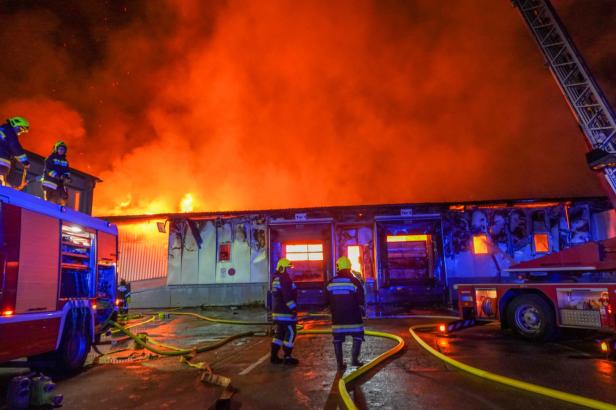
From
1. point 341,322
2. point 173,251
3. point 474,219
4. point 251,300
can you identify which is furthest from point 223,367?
point 474,219

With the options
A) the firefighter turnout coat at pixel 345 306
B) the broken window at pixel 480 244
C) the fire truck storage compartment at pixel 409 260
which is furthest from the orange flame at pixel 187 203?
the firefighter turnout coat at pixel 345 306

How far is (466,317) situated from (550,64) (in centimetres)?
688

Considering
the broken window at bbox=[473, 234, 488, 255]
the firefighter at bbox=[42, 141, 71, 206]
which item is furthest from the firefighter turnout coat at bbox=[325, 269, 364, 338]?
the broken window at bbox=[473, 234, 488, 255]

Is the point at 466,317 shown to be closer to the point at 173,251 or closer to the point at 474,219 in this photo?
the point at 474,219

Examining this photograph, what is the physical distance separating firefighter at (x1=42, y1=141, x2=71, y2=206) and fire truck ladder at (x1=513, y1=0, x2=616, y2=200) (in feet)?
37.6

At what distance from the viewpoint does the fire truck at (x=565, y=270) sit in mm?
6695

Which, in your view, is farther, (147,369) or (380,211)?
(380,211)

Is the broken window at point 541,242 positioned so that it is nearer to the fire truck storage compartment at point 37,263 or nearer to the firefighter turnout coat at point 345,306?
the firefighter turnout coat at point 345,306

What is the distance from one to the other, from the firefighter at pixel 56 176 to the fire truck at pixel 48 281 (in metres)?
0.70

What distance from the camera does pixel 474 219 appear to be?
15.3 m

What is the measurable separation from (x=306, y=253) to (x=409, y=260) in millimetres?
4608

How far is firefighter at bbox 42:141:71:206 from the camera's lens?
21.2ft

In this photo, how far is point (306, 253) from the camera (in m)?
16.3

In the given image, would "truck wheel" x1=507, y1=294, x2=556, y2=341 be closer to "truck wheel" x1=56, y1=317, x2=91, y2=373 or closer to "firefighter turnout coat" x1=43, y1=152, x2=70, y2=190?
"truck wheel" x1=56, y1=317, x2=91, y2=373
